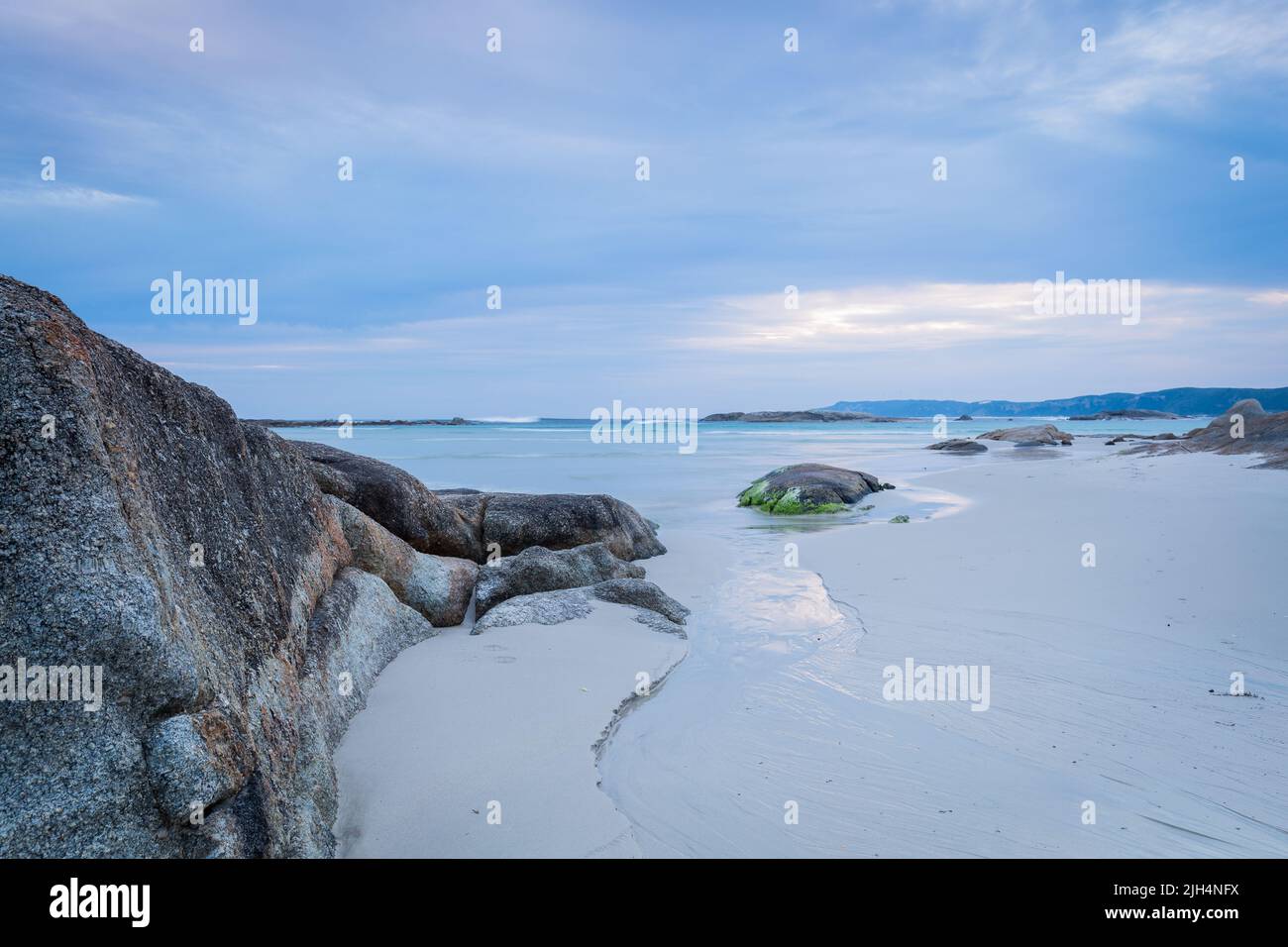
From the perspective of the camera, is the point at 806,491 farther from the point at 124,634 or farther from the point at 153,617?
the point at 124,634

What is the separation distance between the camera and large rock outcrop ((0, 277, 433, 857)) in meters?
2.85

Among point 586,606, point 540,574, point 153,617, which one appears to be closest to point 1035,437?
point 540,574

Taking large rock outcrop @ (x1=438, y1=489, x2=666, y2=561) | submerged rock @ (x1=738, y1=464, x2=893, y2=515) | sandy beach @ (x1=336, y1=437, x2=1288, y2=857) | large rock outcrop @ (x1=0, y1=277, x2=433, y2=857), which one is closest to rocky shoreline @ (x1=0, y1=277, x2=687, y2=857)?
large rock outcrop @ (x1=0, y1=277, x2=433, y2=857)

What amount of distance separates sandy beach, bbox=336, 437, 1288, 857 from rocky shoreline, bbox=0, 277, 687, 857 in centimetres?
82

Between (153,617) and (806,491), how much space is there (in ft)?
57.1

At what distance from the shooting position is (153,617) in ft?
10.1

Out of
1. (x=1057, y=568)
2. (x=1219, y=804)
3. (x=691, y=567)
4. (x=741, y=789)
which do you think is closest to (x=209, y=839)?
(x=741, y=789)

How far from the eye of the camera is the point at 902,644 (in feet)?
25.2

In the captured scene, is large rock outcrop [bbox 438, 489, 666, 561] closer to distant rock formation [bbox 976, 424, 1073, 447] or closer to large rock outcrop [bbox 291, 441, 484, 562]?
large rock outcrop [bbox 291, 441, 484, 562]

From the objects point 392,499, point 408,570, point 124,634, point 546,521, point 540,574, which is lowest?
point 540,574

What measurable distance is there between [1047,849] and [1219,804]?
55.9 inches

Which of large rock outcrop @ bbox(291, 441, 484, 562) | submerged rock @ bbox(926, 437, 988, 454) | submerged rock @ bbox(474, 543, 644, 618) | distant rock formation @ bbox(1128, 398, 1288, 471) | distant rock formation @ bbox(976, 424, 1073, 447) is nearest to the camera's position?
submerged rock @ bbox(474, 543, 644, 618)
